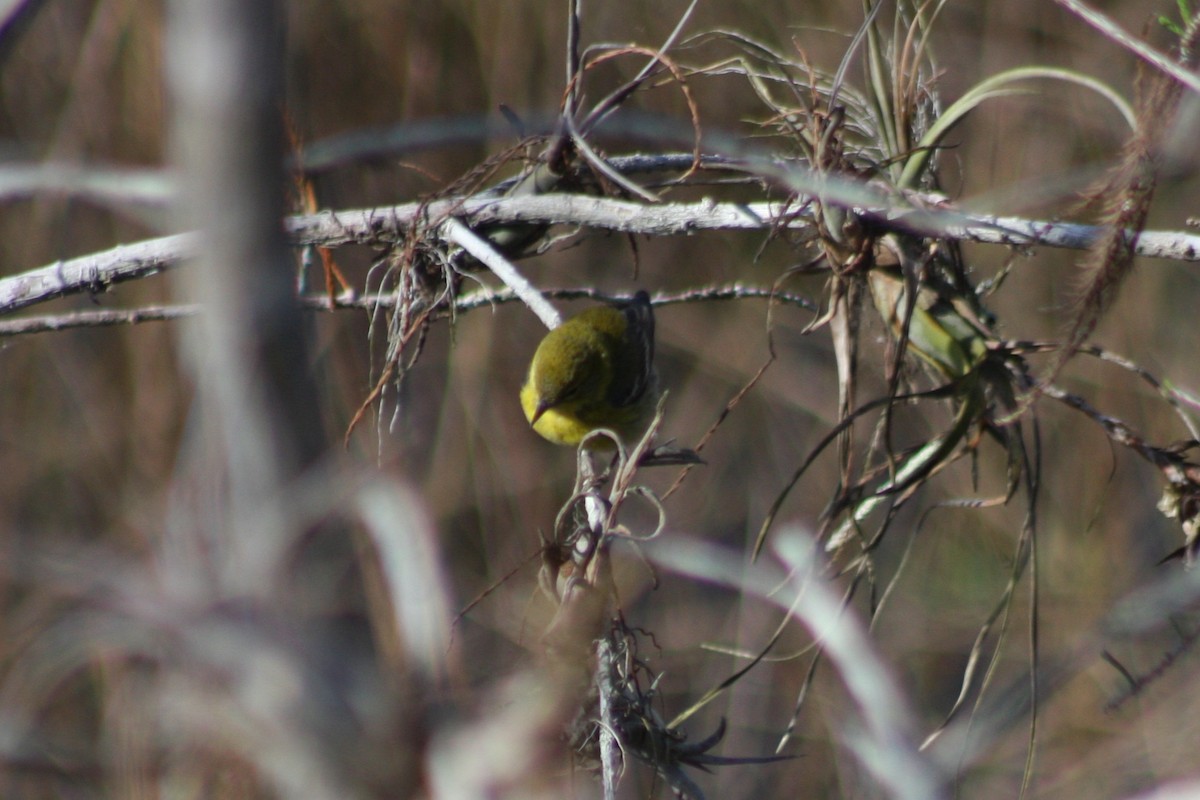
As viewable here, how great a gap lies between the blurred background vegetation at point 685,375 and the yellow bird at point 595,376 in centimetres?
252

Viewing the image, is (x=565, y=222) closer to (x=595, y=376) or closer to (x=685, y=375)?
(x=595, y=376)

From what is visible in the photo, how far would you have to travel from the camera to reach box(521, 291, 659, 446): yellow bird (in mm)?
3918

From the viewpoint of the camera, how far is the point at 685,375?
829 centimetres

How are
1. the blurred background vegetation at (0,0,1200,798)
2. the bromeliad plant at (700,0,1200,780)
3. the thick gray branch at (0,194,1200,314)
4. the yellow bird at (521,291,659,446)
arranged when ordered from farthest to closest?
the blurred background vegetation at (0,0,1200,798) < the yellow bird at (521,291,659,446) < the bromeliad plant at (700,0,1200,780) < the thick gray branch at (0,194,1200,314)

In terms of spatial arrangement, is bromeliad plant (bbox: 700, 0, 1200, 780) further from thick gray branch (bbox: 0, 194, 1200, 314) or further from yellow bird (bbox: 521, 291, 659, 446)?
yellow bird (bbox: 521, 291, 659, 446)

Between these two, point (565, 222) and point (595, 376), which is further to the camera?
point (595, 376)

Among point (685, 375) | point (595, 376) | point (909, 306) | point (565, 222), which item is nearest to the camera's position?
point (909, 306)

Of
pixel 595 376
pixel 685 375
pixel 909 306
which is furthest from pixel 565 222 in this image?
pixel 685 375

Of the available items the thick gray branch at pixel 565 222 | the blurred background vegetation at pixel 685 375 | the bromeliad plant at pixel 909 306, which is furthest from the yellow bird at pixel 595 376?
the blurred background vegetation at pixel 685 375

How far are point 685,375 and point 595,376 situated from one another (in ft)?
14.0

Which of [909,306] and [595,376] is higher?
[909,306]

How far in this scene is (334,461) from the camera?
138 centimetres

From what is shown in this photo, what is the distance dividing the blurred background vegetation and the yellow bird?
2525 mm

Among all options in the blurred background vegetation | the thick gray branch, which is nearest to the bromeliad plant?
the thick gray branch
